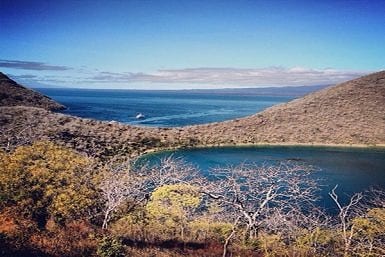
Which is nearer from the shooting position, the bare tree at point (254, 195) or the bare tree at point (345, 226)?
the bare tree at point (345, 226)

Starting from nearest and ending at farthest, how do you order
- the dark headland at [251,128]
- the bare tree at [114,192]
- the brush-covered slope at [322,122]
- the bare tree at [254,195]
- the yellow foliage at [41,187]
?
the yellow foliage at [41,187]
the bare tree at [254,195]
the bare tree at [114,192]
the dark headland at [251,128]
the brush-covered slope at [322,122]

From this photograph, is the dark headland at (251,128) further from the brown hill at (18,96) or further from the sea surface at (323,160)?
the brown hill at (18,96)

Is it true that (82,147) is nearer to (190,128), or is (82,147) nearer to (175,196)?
(190,128)

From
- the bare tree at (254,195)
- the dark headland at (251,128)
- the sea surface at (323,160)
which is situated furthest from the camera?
the dark headland at (251,128)

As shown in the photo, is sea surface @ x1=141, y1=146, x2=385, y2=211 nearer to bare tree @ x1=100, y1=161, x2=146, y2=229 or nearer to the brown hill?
bare tree @ x1=100, y1=161, x2=146, y2=229

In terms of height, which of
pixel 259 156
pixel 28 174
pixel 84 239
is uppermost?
pixel 28 174

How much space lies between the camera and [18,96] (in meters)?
141

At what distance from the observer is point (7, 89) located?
144 m

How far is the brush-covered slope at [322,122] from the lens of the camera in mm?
80500

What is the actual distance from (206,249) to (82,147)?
48476 mm

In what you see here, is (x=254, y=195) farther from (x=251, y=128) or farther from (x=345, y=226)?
(x=251, y=128)

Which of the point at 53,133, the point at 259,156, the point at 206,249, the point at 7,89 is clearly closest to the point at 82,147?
the point at 53,133

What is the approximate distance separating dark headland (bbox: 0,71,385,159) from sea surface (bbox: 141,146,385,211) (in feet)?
21.4

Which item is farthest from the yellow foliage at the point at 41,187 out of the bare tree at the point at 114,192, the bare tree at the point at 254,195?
the bare tree at the point at 254,195
